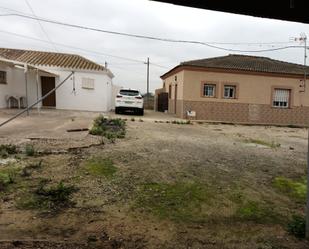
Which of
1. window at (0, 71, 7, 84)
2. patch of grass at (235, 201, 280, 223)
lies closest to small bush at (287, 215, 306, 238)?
patch of grass at (235, 201, 280, 223)

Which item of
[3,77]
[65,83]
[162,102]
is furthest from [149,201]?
[162,102]

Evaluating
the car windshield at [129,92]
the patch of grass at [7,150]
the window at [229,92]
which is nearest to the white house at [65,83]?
the car windshield at [129,92]

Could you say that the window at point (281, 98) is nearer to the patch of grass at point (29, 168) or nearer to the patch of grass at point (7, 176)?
the patch of grass at point (29, 168)

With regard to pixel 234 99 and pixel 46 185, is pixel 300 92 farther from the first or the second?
pixel 46 185

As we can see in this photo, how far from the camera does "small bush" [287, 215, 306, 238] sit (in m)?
4.04

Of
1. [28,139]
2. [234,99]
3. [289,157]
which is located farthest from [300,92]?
[28,139]

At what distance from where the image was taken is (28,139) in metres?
9.05

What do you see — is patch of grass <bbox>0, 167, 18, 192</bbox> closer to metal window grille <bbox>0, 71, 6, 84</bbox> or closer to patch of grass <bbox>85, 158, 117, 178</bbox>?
patch of grass <bbox>85, 158, 117, 178</bbox>

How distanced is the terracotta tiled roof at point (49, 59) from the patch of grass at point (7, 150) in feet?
53.3

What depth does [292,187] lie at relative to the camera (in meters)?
6.09

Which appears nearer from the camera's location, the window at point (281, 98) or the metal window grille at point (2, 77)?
the metal window grille at point (2, 77)

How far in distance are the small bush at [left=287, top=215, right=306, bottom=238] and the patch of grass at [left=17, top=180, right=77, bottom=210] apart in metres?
2.82

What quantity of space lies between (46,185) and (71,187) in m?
0.41

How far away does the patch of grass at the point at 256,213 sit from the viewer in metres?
4.50
